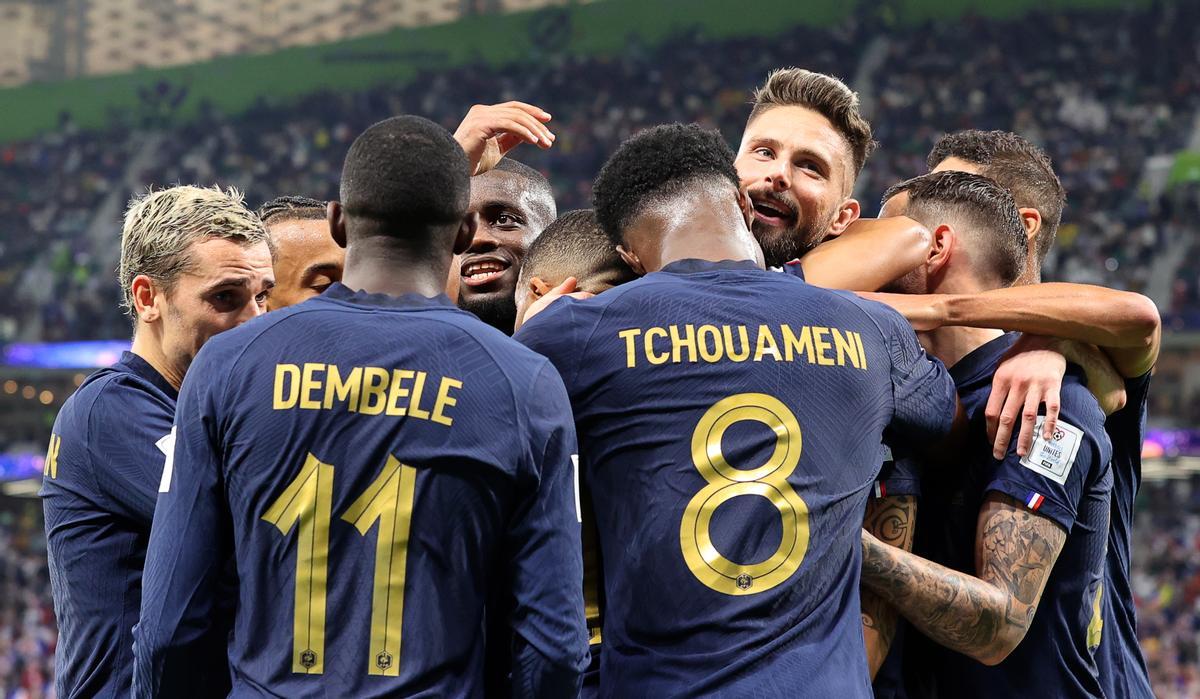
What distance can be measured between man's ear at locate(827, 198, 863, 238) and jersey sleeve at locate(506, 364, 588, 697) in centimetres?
173

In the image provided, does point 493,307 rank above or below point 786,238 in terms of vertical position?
below

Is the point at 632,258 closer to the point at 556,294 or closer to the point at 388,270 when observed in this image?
the point at 556,294

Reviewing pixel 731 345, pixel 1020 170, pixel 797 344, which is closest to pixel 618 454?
pixel 731 345

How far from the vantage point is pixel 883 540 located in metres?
3.38

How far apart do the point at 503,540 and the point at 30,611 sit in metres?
23.7

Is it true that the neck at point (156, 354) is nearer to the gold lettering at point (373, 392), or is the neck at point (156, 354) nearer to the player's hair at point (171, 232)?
the player's hair at point (171, 232)

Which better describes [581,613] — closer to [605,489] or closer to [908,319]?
[605,489]

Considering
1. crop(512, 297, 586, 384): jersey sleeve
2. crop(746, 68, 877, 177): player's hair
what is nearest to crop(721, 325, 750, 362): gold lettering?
crop(512, 297, 586, 384): jersey sleeve

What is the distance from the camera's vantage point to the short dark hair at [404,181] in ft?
8.89

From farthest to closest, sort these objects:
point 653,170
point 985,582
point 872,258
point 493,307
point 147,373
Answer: point 493,307 → point 872,258 → point 147,373 → point 985,582 → point 653,170

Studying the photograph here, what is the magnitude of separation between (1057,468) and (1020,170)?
5.58 ft

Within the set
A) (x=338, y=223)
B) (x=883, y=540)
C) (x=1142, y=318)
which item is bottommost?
(x=883, y=540)

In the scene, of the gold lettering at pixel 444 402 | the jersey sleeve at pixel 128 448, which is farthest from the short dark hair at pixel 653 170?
the jersey sleeve at pixel 128 448

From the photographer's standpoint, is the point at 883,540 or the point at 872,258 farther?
the point at 872,258
